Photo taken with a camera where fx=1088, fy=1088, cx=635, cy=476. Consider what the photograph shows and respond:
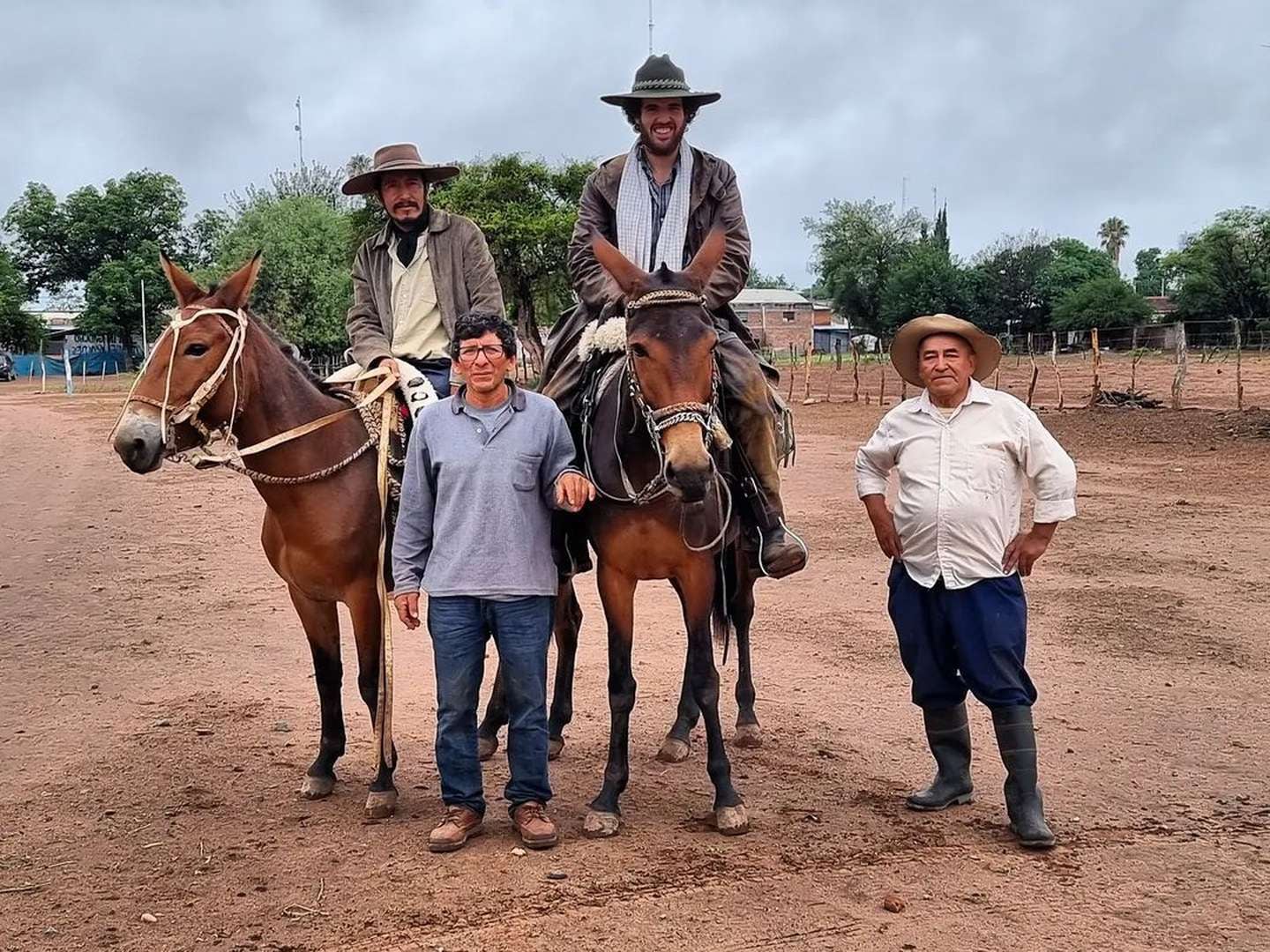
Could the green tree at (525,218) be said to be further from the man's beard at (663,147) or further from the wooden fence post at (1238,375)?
the man's beard at (663,147)

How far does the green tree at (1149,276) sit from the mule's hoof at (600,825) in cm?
7122

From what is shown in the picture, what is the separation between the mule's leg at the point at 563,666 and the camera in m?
5.75

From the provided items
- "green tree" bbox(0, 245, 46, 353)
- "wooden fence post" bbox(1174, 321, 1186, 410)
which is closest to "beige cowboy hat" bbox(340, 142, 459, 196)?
"wooden fence post" bbox(1174, 321, 1186, 410)

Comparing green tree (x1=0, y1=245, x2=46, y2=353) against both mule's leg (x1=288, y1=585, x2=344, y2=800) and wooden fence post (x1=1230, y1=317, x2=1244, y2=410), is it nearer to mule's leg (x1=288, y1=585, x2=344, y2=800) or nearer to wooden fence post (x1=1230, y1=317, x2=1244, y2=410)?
wooden fence post (x1=1230, y1=317, x2=1244, y2=410)

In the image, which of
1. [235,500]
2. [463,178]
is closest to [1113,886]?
[235,500]

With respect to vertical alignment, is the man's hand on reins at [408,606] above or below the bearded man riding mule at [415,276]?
below

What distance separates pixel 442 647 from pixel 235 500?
483 inches

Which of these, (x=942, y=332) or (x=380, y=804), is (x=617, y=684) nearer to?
(x=380, y=804)

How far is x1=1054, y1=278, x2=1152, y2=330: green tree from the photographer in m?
50.5

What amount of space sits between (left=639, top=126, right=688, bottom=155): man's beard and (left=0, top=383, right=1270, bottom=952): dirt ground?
312 cm

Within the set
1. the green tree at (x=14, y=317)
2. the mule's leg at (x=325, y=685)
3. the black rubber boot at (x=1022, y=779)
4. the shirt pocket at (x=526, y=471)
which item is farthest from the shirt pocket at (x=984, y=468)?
the green tree at (x=14, y=317)

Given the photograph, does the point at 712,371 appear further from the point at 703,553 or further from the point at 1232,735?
the point at 1232,735

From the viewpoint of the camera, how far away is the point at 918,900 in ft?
13.0

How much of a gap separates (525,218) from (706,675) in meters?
32.4
